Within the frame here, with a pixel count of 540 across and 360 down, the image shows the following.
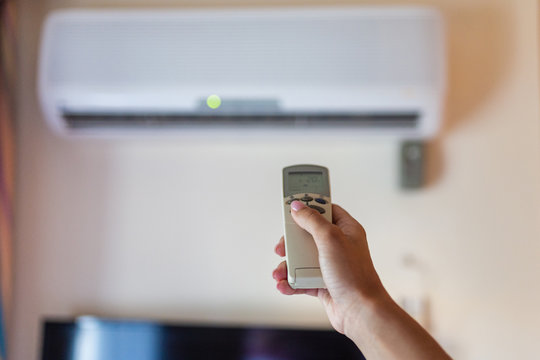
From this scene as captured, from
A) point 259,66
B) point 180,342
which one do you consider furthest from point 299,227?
point 180,342

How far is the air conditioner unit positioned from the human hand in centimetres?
63

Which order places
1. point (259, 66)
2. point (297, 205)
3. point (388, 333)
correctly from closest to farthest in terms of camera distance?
1. point (388, 333)
2. point (297, 205)
3. point (259, 66)

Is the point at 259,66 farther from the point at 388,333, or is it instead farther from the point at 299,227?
the point at 388,333

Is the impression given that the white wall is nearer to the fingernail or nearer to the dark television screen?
the dark television screen

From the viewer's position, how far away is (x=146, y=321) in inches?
55.1

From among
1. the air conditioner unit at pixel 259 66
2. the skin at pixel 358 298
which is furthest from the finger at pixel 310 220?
the air conditioner unit at pixel 259 66

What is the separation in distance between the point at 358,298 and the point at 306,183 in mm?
204

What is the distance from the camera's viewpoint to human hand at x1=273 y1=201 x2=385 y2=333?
2.32 ft

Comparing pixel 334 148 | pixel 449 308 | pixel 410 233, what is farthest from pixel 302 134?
pixel 449 308

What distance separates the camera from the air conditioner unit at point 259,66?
1.31 meters

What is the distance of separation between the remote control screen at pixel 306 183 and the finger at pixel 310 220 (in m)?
0.03

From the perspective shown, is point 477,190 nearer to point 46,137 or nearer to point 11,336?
point 46,137

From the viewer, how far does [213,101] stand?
1.35 metres

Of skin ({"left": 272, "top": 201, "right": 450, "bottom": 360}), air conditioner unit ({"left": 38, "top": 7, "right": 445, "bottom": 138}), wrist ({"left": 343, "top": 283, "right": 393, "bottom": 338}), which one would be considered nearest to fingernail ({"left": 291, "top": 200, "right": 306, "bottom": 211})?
skin ({"left": 272, "top": 201, "right": 450, "bottom": 360})
